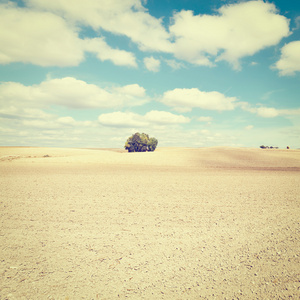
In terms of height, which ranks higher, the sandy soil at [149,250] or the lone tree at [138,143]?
the lone tree at [138,143]

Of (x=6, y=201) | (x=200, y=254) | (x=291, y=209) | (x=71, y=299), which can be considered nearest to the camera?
(x=71, y=299)

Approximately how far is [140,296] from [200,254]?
1866 mm

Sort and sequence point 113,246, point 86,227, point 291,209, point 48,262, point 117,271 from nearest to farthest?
point 117,271, point 48,262, point 113,246, point 86,227, point 291,209

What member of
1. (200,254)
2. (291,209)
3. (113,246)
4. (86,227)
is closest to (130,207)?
(86,227)

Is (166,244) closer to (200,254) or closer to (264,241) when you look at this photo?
(200,254)

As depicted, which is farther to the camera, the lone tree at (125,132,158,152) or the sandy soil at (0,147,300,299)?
the lone tree at (125,132,158,152)

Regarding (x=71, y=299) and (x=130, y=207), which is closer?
(x=71, y=299)

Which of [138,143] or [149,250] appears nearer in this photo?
[149,250]

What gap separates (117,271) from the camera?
4.17 m

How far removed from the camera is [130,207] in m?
8.37

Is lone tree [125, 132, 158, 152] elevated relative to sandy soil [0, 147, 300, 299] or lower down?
elevated

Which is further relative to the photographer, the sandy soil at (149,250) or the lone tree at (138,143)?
the lone tree at (138,143)

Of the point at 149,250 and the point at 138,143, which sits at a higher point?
the point at 138,143

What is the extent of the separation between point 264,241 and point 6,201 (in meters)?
10.7
